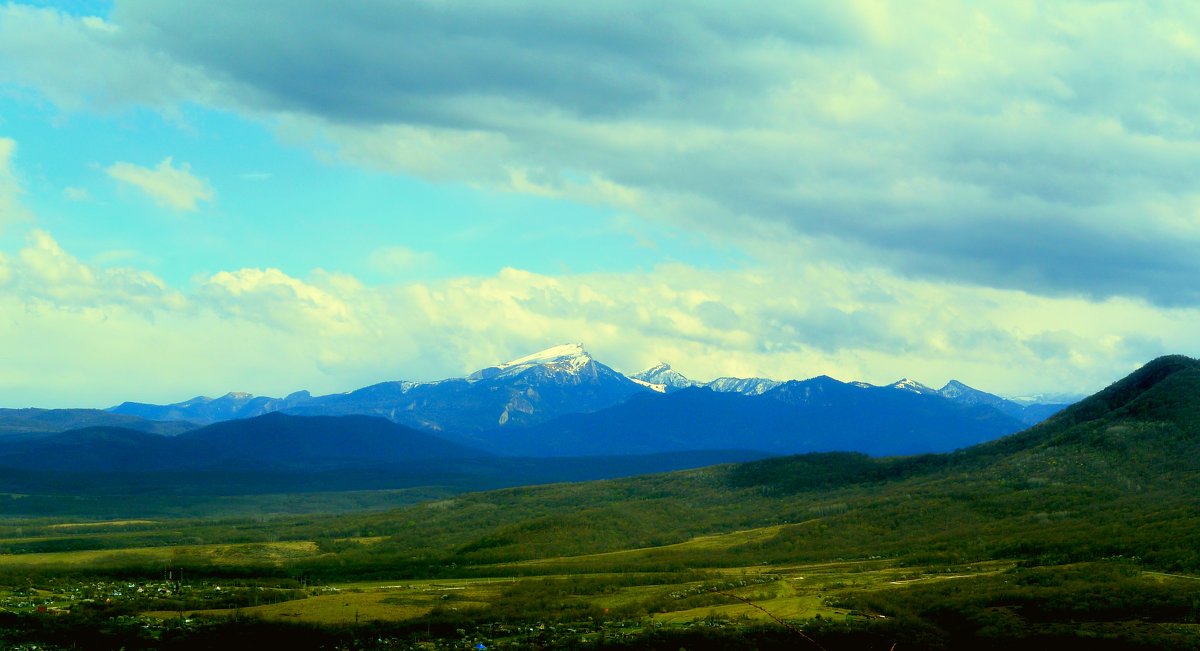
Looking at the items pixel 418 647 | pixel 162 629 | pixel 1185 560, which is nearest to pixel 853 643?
pixel 418 647

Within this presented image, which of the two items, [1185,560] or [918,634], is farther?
[1185,560]

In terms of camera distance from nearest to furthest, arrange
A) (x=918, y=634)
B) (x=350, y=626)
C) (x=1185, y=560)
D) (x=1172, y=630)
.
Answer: (x=1172, y=630) → (x=918, y=634) → (x=350, y=626) → (x=1185, y=560)

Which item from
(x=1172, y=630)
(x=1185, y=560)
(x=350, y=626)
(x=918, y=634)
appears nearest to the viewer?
(x=1172, y=630)

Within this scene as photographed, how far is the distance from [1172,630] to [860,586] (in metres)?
53.9

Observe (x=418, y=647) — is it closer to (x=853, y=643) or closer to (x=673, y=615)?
Result: (x=673, y=615)

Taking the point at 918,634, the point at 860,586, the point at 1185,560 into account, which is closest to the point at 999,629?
the point at 918,634

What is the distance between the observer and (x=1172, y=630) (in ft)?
492

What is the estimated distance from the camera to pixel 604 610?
182125 mm

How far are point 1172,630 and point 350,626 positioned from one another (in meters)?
118

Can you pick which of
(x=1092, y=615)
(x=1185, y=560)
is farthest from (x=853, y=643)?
(x=1185, y=560)

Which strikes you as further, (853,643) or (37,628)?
(37,628)

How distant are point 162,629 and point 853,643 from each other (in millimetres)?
102170

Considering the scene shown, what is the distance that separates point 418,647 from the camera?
513 ft

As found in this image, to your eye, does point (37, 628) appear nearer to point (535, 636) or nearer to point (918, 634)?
point (535, 636)
